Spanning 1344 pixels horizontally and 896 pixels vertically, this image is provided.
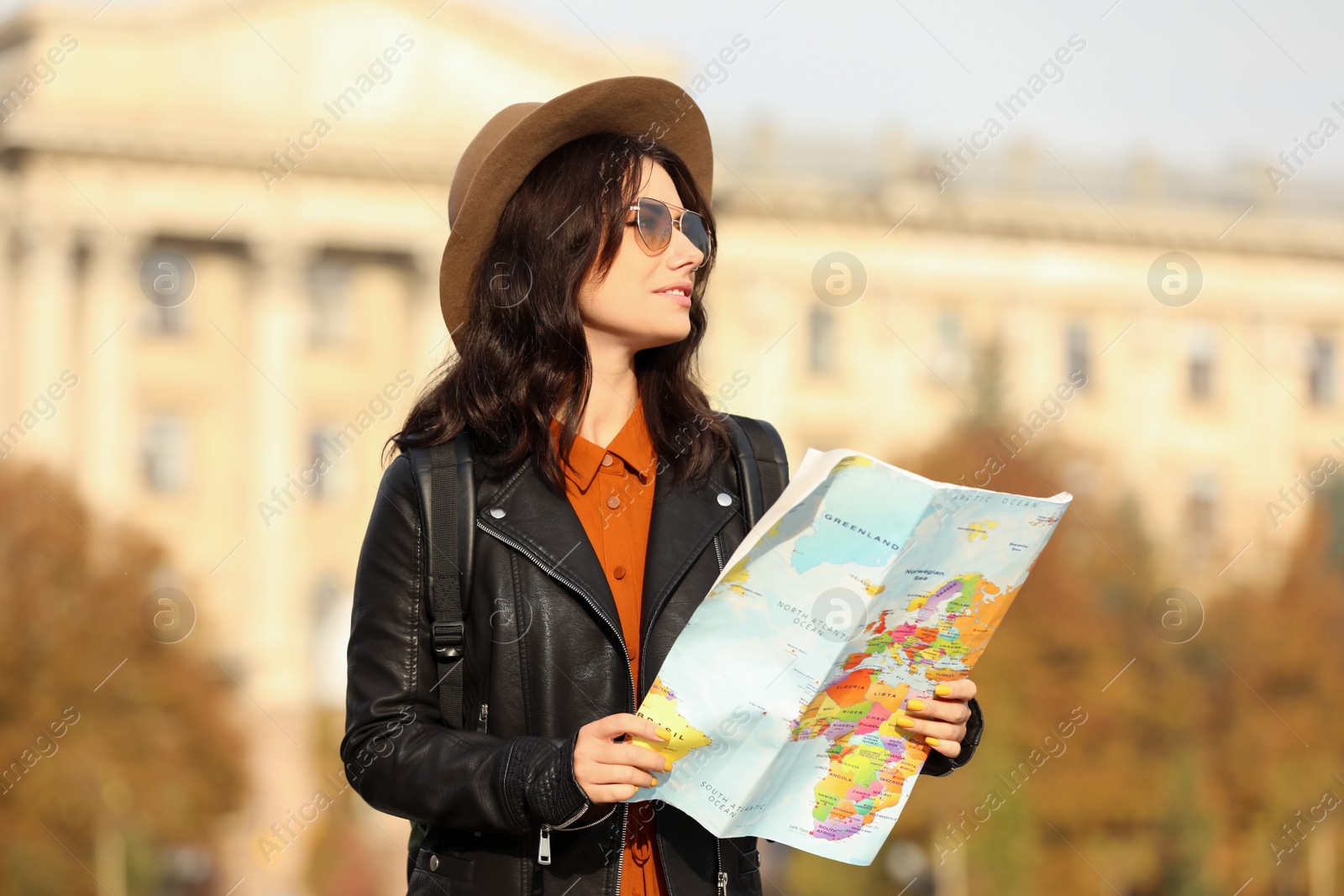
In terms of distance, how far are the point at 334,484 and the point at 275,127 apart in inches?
320

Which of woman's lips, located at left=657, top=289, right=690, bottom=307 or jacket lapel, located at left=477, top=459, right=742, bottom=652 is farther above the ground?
woman's lips, located at left=657, top=289, right=690, bottom=307

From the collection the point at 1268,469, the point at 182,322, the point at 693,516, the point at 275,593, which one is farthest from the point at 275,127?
the point at 693,516

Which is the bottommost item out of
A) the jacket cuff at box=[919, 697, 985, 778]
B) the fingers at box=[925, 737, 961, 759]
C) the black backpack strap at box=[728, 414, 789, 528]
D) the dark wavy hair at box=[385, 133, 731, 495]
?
the jacket cuff at box=[919, 697, 985, 778]

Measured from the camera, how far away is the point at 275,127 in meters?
38.8

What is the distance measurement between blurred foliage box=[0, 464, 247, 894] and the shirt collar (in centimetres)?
2141

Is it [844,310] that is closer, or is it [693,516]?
[693,516]

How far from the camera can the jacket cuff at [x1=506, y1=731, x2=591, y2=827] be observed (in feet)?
6.75

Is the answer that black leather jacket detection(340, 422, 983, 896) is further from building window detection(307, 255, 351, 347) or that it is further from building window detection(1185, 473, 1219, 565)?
building window detection(1185, 473, 1219, 565)

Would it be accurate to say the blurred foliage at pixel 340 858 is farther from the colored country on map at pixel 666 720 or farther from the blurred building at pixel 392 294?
the colored country on map at pixel 666 720

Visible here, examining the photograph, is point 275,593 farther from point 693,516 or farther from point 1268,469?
point 693,516

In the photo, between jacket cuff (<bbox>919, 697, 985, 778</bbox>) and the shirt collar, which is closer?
jacket cuff (<bbox>919, 697, 985, 778</bbox>)

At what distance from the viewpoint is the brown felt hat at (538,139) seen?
2488 mm
